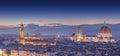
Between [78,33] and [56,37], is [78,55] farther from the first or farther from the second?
[78,33]

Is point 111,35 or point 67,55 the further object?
point 111,35

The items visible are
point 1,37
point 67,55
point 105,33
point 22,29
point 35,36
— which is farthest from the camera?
point 105,33

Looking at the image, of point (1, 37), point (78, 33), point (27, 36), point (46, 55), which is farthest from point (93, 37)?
point (46, 55)

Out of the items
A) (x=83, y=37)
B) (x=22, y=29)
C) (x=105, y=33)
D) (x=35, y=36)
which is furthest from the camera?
(x=105, y=33)

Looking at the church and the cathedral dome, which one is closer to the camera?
the church

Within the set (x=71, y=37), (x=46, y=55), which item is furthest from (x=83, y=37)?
(x=46, y=55)

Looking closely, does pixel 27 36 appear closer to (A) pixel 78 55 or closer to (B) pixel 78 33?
(B) pixel 78 33

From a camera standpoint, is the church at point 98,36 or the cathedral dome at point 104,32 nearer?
the church at point 98,36

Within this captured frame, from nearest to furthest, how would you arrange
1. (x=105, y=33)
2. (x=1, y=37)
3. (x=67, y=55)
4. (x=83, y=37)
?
(x=67, y=55), (x=1, y=37), (x=83, y=37), (x=105, y=33)

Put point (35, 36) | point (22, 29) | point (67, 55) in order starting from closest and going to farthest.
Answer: point (67, 55)
point (22, 29)
point (35, 36)
